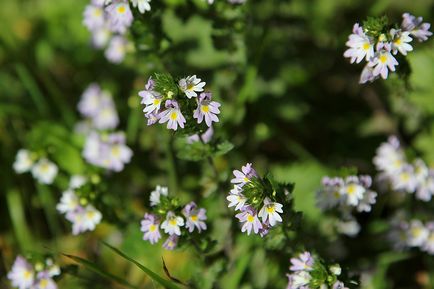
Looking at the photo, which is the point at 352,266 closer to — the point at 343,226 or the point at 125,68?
the point at 343,226

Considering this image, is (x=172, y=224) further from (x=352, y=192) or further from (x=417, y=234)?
(x=417, y=234)

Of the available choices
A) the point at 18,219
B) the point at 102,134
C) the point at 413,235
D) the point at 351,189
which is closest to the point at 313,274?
the point at 351,189

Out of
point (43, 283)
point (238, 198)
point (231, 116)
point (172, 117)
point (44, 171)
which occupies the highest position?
point (231, 116)

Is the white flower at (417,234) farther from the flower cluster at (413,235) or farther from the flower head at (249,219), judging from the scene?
the flower head at (249,219)

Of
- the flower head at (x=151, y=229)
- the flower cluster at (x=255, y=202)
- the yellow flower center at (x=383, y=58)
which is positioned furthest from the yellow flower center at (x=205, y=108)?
the yellow flower center at (x=383, y=58)

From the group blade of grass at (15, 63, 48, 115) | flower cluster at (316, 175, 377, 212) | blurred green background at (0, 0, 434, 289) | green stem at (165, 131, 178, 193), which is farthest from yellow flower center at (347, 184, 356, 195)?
blade of grass at (15, 63, 48, 115)

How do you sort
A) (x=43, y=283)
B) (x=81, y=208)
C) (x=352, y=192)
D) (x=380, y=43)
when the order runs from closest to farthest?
(x=380, y=43), (x=352, y=192), (x=43, y=283), (x=81, y=208)
